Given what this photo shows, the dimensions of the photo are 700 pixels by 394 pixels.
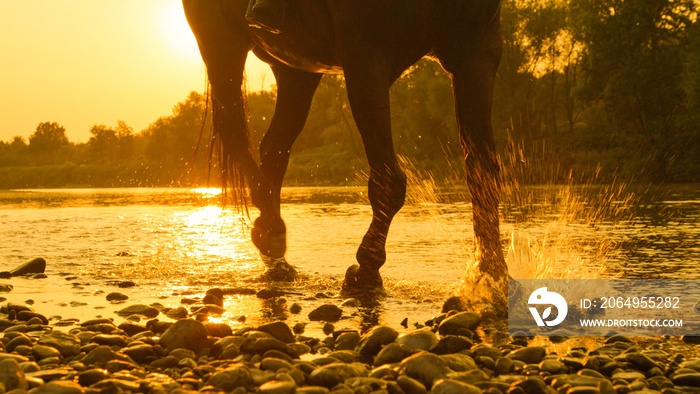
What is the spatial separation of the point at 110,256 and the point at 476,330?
570 centimetres

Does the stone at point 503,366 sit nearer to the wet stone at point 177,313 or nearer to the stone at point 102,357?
the stone at point 102,357

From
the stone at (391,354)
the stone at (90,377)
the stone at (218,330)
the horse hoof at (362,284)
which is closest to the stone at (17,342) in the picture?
the stone at (90,377)

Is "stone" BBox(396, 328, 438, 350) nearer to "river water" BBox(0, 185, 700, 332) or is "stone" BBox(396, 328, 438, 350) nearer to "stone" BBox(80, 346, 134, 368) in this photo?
"river water" BBox(0, 185, 700, 332)

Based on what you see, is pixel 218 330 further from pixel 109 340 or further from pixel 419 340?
pixel 419 340

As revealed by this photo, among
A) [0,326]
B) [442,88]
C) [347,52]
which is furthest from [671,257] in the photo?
[442,88]

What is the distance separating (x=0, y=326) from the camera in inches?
164

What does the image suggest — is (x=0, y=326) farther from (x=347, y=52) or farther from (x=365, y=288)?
(x=347, y=52)

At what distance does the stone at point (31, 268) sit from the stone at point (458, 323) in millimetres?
4664

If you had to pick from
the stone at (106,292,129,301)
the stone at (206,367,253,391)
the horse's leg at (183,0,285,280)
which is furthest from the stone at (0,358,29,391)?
the horse's leg at (183,0,285,280)

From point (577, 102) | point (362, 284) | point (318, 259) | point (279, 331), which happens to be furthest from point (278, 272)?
point (577, 102)

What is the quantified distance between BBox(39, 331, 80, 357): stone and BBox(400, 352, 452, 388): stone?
172cm

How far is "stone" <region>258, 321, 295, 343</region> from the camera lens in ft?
12.3

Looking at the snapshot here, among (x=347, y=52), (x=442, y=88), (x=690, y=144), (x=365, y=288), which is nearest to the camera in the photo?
(x=347, y=52)

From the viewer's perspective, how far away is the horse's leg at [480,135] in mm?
5043
